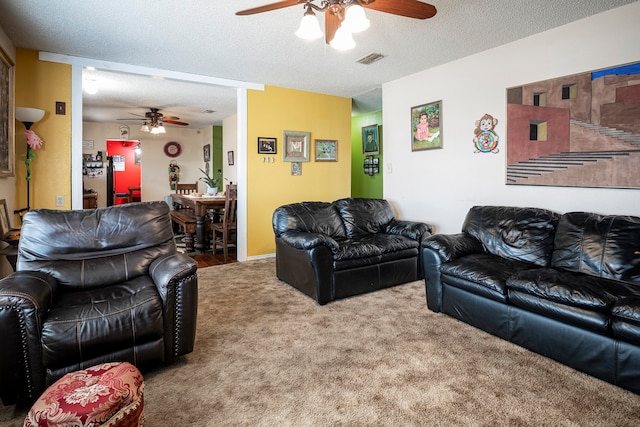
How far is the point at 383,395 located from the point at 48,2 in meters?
3.57

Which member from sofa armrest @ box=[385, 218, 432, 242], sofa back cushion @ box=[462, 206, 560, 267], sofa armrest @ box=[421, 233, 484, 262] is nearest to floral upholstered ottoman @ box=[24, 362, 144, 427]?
sofa armrest @ box=[421, 233, 484, 262]

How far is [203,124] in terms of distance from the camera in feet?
28.7

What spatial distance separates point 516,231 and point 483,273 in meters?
0.68

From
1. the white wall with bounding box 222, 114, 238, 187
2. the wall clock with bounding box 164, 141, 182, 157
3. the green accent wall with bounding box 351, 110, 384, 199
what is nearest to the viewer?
the green accent wall with bounding box 351, 110, 384, 199

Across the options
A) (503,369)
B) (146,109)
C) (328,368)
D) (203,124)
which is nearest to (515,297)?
(503,369)

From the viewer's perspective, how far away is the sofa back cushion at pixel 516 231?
9.19ft

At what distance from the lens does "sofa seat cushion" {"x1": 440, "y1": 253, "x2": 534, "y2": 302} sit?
2.46 metres

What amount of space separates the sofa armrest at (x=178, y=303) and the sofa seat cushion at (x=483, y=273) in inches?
75.9

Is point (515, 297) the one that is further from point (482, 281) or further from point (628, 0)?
point (628, 0)

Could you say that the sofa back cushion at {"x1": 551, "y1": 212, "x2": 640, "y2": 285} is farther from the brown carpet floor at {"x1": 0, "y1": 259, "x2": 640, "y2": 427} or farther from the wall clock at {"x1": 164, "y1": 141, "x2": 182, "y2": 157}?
the wall clock at {"x1": 164, "y1": 141, "x2": 182, "y2": 157}

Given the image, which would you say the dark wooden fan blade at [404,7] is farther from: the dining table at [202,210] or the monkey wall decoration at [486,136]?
the dining table at [202,210]

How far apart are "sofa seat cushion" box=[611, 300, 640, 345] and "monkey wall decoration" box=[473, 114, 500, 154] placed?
6.85 ft

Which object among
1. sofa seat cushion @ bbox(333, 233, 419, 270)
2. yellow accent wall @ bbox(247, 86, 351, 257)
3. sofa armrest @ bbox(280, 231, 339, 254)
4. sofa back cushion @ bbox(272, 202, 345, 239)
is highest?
yellow accent wall @ bbox(247, 86, 351, 257)

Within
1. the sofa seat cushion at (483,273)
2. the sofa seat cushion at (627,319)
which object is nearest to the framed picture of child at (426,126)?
the sofa seat cushion at (483,273)
